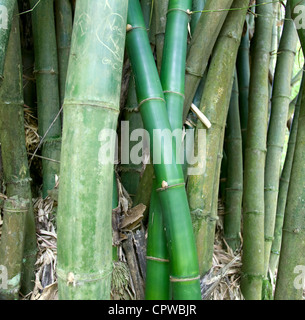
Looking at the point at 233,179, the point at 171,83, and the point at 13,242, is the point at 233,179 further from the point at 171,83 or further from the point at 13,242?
the point at 13,242

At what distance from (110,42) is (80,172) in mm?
273

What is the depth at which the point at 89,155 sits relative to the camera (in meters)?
0.72

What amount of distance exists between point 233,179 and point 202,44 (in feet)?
2.25

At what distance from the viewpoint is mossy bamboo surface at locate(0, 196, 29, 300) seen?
1.03 meters

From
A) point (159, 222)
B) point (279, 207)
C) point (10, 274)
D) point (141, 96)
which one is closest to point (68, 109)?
point (141, 96)

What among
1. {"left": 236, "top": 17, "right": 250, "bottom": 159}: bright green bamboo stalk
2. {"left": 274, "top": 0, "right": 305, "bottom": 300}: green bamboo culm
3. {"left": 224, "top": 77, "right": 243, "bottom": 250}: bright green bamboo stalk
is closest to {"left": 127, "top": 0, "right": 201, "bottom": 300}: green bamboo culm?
{"left": 274, "top": 0, "right": 305, "bottom": 300}: green bamboo culm

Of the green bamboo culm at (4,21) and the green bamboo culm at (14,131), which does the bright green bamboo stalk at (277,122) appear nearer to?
the green bamboo culm at (14,131)

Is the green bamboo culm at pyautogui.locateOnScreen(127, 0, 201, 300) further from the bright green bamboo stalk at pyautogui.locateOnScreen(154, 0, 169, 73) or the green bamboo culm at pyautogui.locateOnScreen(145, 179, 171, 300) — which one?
the bright green bamboo stalk at pyautogui.locateOnScreen(154, 0, 169, 73)

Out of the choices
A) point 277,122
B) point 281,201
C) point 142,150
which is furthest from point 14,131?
point 281,201

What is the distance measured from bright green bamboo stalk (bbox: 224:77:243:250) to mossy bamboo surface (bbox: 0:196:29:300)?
2.99 ft

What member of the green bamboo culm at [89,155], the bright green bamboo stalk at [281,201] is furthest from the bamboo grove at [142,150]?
the bright green bamboo stalk at [281,201]

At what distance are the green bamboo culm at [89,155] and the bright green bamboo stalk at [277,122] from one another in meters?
1.05

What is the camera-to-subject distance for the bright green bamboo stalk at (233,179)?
1616 mm

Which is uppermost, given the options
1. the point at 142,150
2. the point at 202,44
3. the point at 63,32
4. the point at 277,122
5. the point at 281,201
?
the point at 63,32
